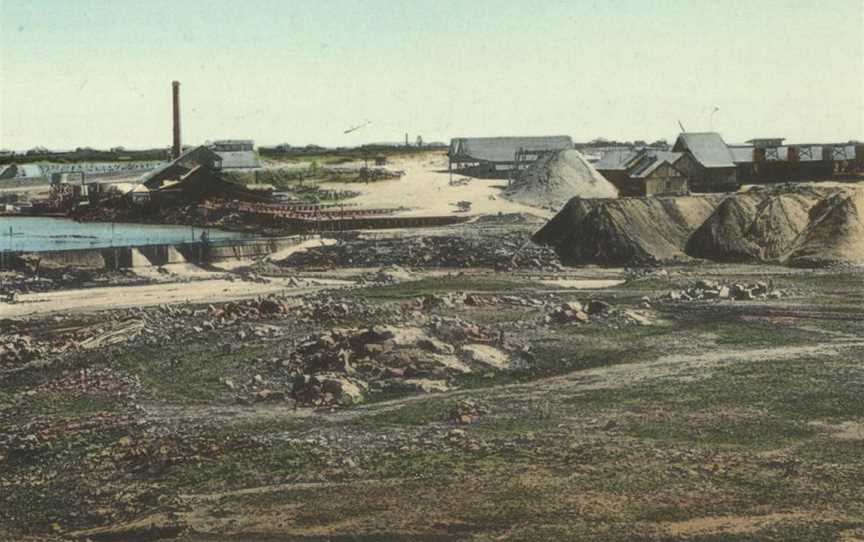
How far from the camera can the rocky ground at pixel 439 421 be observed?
551 inches

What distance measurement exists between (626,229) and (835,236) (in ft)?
30.5

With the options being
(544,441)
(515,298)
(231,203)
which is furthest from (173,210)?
(544,441)

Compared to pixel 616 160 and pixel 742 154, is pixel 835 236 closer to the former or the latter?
pixel 742 154

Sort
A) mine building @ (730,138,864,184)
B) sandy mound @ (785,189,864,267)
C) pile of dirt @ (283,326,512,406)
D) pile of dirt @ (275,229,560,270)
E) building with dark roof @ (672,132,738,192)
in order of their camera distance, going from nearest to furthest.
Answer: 1. pile of dirt @ (283,326,512,406)
2. sandy mound @ (785,189,864,267)
3. pile of dirt @ (275,229,560,270)
4. building with dark roof @ (672,132,738,192)
5. mine building @ (730,138,864,184)

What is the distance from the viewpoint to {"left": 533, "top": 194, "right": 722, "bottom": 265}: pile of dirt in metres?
44.3

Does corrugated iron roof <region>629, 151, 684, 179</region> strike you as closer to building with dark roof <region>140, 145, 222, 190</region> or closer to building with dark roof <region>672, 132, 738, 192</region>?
building with dark roof <region>672, 132, 738, 192</region>

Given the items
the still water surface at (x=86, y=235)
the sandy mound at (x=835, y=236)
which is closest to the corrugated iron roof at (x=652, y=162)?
the sandy mound at (x=835, y=236)

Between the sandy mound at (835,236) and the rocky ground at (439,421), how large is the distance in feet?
30.4

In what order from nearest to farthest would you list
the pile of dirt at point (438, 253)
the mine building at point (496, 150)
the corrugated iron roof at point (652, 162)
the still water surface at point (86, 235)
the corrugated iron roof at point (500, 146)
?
1. the pile of dirt at point (438, 253)
2. the still water surface at point (86, 235)
3. the corrugated iron roof at point (652, 162)
4. the mine building at point (496, 150)
5. the corrugated iron roof at point (500, 146)

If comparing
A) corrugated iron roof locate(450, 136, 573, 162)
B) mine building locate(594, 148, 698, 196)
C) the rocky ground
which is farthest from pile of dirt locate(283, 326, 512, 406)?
corrugated iron roof locate(450, 136, 573, 162)

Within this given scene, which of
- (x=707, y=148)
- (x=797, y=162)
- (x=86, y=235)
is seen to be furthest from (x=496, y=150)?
(x=86, y=235)

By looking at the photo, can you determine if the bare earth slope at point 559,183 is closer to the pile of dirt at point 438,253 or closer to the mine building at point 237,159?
the pile of dirt at point 438,253

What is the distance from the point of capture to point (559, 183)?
227ft

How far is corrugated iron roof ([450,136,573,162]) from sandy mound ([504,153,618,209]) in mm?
20618
